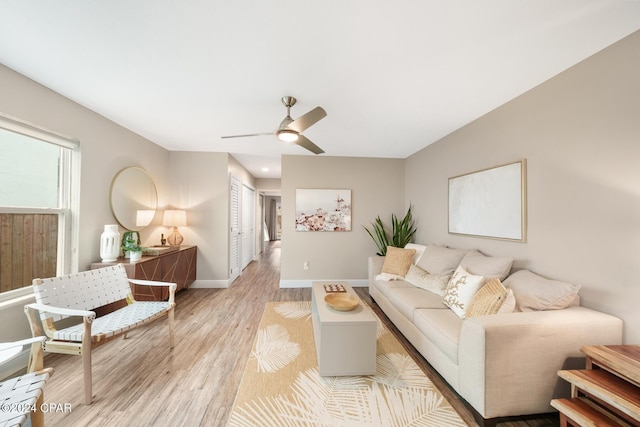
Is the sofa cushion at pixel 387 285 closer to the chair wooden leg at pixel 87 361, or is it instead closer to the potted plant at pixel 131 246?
the chair wooden leg at pixel 87 361

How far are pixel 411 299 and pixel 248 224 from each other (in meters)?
4.64

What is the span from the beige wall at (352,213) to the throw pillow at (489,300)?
253 cm

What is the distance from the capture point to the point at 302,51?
1.58 metres

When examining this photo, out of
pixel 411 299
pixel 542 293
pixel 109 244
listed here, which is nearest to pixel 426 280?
pixel 411 299

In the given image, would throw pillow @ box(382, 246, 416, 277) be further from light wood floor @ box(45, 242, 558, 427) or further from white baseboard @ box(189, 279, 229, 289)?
white baseboard @ box(189, 279, 229, 289)

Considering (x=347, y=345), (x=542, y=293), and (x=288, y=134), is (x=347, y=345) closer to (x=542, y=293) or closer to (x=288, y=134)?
(x=542, y=293)

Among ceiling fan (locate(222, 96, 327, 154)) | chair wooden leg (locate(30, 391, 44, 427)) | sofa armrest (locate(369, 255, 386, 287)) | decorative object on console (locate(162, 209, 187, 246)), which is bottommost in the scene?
chair wooden leg (locate(30, 391, 44, 427))

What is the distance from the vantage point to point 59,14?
131 centimetres

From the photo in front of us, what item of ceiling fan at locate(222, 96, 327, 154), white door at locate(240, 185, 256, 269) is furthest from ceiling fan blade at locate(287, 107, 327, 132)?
white door at locate(240, 185, 256, 269)

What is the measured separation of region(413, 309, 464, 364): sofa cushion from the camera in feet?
5.41

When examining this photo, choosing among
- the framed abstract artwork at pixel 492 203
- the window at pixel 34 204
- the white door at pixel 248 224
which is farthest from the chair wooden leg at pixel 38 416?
the white door at pixel 248 224

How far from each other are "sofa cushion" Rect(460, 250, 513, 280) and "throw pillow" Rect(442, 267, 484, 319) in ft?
0.45

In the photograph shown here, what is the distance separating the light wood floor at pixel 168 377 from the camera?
58.6 inches

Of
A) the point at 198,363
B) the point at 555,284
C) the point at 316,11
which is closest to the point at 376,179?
the point at 555,284
